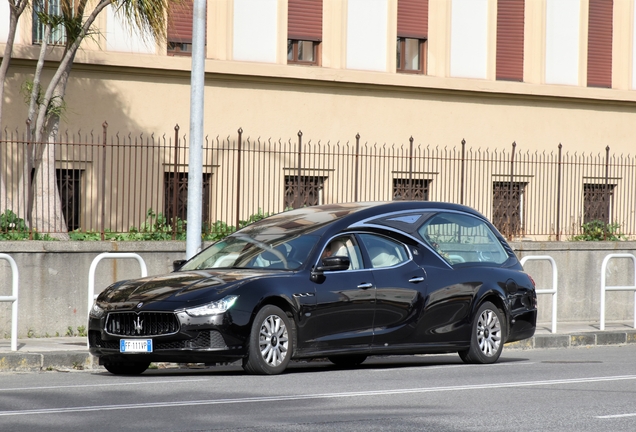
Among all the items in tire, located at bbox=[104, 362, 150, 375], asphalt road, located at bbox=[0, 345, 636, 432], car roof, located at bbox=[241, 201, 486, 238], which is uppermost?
car roof, located at bbox=[241, 201, 486, 238]

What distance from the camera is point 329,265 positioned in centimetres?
1145

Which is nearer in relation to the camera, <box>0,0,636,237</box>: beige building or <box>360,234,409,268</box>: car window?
<box>360,234,409,268</box>: car window

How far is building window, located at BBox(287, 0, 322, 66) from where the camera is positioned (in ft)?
79.6

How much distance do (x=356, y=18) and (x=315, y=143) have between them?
305cm

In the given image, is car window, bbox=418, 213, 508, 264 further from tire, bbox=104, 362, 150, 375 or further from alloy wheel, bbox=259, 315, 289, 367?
tire, bbox=104, 362, 150, 375

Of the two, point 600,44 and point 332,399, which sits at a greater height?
point 600,44

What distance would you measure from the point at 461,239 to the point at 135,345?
4.30 meters

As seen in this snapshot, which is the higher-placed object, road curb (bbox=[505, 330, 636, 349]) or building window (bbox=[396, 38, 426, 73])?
building window (bbox=[396, 38, 426, 73])

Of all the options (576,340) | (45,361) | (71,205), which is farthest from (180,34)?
(45,361)

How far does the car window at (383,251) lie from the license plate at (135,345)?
2648mm

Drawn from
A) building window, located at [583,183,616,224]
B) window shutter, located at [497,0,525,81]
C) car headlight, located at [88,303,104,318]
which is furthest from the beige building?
car headlight, located at [88,303,104,318]

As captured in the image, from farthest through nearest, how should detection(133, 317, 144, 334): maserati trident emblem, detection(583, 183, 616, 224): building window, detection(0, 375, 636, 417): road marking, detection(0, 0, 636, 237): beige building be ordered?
detection(583, 183, 616, 224): building window < detection(0, 0, 636, 237): beige building < detection(133, 317, 144, 334): maserati trident emblem < detection(0, 375, 636, 417): road marking

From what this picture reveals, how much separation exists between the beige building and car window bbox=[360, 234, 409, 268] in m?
7.01

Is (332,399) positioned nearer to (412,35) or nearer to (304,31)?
(304,31)
